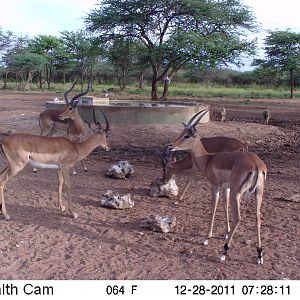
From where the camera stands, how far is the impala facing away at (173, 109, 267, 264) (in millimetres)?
5070

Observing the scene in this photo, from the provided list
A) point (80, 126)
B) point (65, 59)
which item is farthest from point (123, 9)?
point (65, 59)

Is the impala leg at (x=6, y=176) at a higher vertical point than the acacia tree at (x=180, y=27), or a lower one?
lower

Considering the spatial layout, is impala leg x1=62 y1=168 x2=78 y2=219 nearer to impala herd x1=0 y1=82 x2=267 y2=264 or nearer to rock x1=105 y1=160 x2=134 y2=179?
impala herd x1=0 y1=82 x2=267 y2=264

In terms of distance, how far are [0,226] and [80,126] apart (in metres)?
4.67

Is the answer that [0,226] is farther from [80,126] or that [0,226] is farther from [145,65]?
[145,65]

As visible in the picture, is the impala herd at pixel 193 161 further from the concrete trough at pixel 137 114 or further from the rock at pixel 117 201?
the concrete trough at pixel 137 114

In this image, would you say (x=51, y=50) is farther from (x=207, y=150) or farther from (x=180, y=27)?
(x=207, y=150)

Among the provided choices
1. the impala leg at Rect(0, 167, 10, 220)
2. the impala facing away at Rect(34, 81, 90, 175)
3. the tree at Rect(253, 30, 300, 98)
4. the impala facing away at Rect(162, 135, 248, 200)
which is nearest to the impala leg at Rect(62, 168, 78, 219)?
the impala leg at Rect(0, 167, 10, 220)

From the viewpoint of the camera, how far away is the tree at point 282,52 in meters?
38.2

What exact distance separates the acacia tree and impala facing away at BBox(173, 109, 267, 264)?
18522mm

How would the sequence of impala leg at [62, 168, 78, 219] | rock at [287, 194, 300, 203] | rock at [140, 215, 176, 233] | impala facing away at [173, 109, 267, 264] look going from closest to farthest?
impala facing away at [173, 109, 267, 264] < rock at [140, 215, 176, 233] < impala leg at [62, 168, 78, 219] < rock at [287, 194, 300, 203]

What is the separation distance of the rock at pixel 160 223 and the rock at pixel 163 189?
1538 millimetres

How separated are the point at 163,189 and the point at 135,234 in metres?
1.77

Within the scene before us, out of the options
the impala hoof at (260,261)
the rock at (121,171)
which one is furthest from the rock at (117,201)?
the impala hoof at (260,261)
